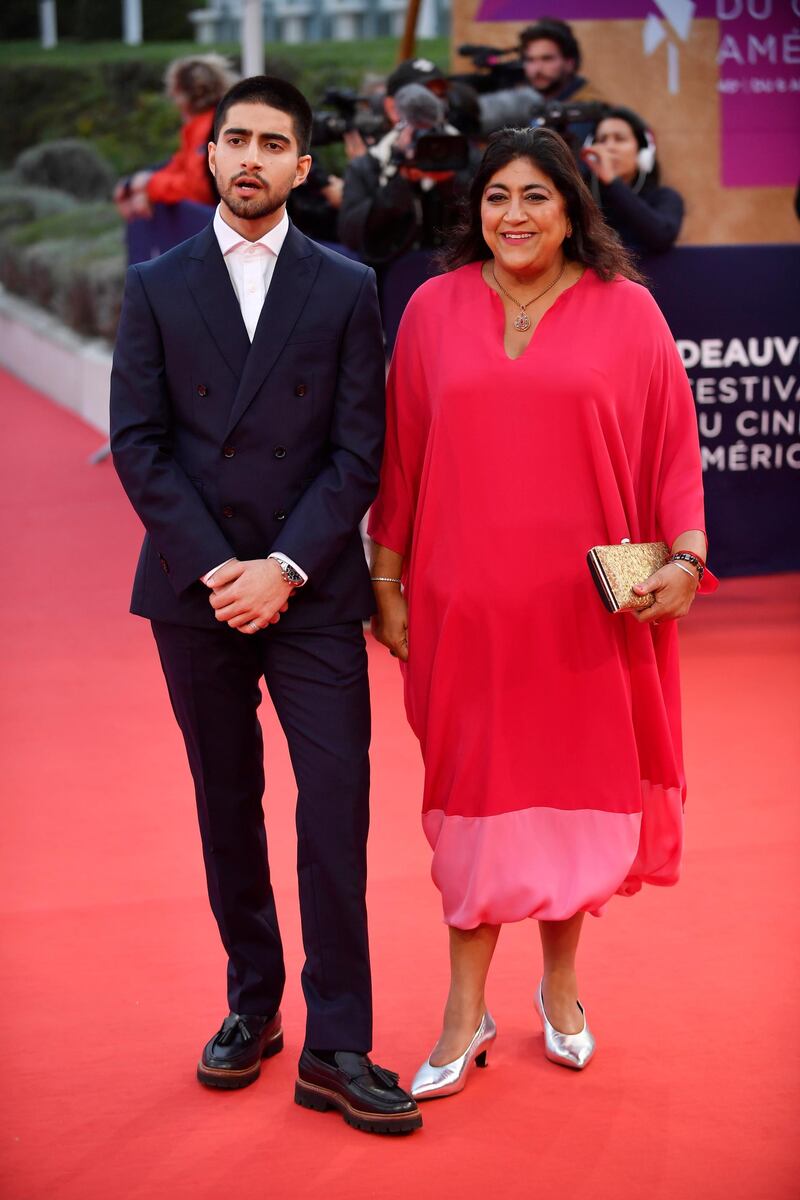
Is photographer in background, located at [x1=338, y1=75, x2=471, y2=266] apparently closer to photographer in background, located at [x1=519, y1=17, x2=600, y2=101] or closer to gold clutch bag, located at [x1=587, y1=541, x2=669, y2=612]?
photographer in background, located at [x1=519, y1=17, x2=600, y2=101]

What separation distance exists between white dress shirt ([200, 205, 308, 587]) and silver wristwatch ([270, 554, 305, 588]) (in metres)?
0.41

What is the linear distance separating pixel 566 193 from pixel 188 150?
5.79m

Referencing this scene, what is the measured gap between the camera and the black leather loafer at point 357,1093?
3205 millimetres

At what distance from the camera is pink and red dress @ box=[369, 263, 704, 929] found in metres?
3.18

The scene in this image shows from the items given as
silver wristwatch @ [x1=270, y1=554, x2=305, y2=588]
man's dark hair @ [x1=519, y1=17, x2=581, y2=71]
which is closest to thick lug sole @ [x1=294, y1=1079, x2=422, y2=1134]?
silver wristwatch @ [x1=270, y1=554, x2=305, y2=588]

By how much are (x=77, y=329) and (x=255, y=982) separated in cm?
1004

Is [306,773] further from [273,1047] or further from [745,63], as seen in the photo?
[745,63]

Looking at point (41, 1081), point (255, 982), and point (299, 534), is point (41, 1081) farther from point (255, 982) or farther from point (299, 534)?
point (299, 534)

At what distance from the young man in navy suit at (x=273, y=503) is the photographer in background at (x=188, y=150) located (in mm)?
5445

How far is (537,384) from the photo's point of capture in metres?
3.15

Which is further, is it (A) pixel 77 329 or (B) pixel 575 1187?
(A) pixel 77 329

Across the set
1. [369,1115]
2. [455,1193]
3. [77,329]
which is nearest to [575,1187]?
[455,1193]

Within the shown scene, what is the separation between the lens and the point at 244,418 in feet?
10.3

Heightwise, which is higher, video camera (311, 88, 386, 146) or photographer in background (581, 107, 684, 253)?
video camera (311, 88, 386, 146)
